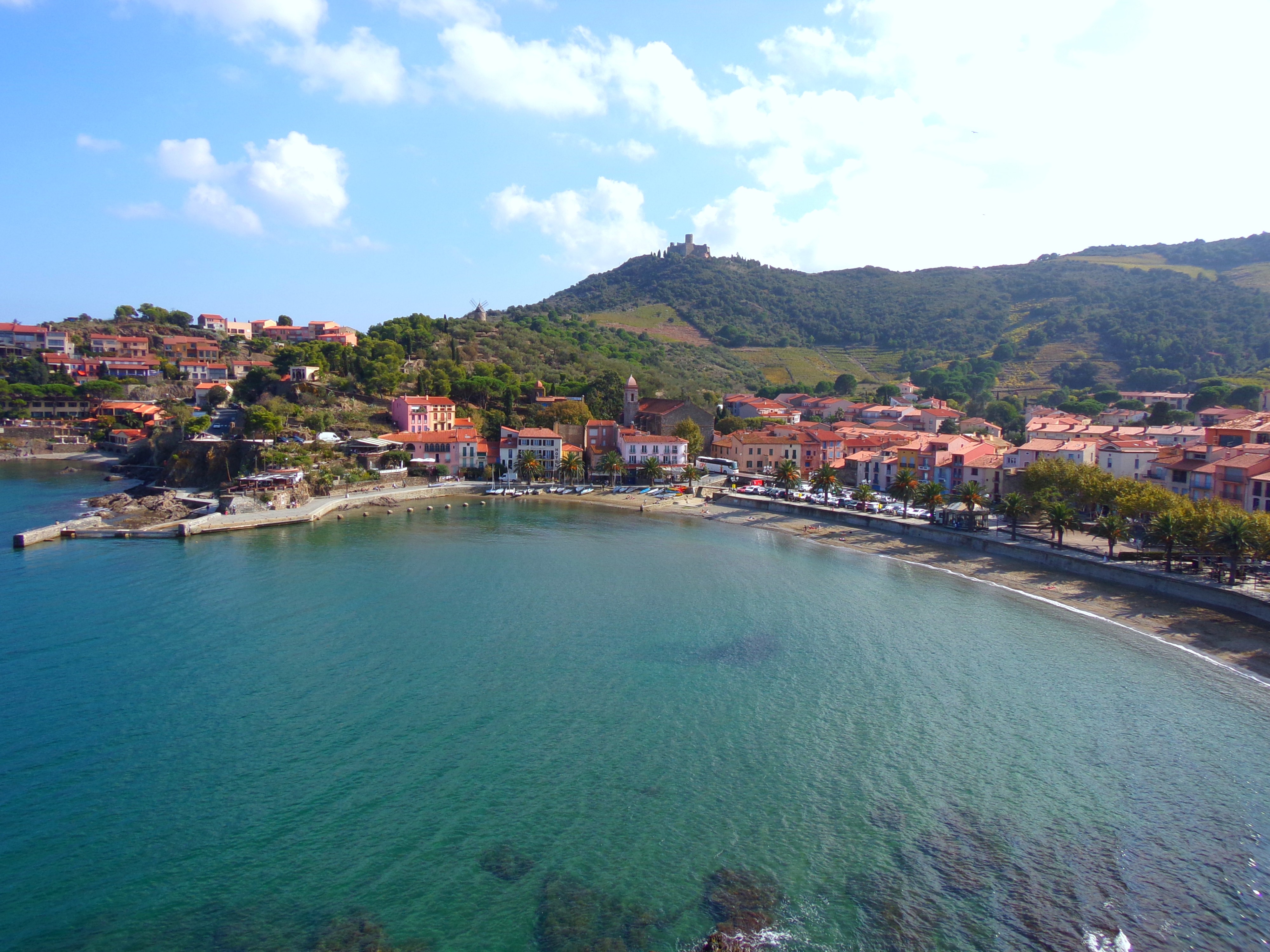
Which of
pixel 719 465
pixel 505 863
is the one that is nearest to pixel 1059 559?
pixel 719 465

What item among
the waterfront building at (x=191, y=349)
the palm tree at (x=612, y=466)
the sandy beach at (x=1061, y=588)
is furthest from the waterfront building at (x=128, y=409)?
the sandy beach at (x=1061, y=588)

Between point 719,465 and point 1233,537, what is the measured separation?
37.8m

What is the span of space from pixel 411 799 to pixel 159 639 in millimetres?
13675

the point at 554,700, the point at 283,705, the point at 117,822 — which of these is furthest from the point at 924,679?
the point at 117,822

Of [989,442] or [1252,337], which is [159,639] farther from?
[1252,337]

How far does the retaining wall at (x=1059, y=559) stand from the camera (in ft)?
94.1

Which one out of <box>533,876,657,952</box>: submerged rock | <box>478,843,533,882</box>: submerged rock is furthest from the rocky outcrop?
<box>533,876,657,952</box>: submerged rock

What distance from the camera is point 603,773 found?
16.6 meters

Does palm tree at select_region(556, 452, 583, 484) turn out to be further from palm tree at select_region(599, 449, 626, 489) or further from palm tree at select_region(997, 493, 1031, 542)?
palm tree at select_region(997, 493, 1031, 542)

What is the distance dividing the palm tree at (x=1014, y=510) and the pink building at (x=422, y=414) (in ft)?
137

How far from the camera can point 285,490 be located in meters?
46.4

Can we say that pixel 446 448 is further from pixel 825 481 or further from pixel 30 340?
pixel 30 340

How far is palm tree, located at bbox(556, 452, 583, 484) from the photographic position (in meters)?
58.3

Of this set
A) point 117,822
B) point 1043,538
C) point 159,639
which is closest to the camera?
point 117,822
